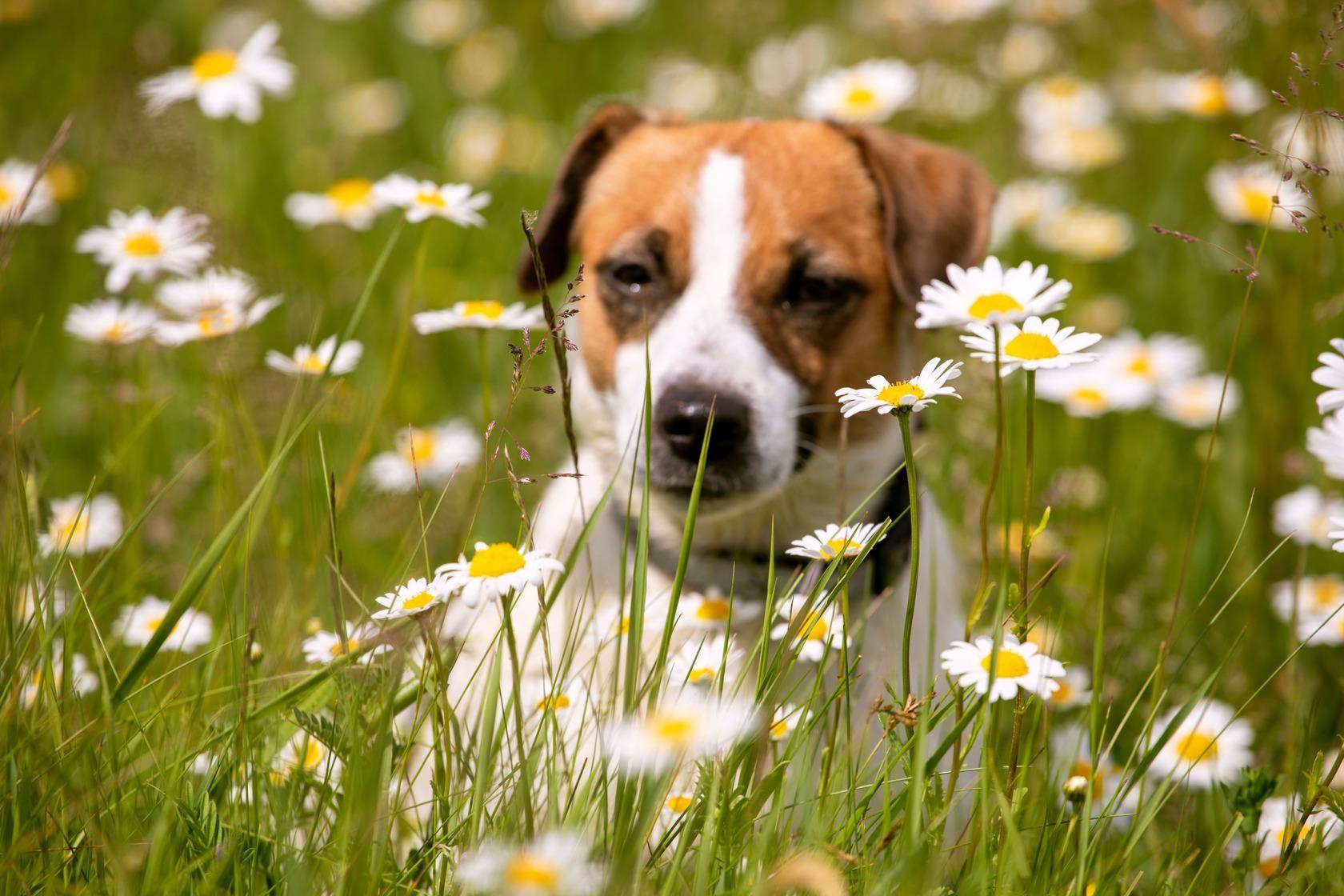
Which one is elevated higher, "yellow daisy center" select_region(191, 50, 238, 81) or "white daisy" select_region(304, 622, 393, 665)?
"yellow daisy center" select_region(191, 50, 238, 81)

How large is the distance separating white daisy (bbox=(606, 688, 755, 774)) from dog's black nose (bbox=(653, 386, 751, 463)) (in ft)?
3.52

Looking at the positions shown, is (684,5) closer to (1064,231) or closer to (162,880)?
(1064,231)

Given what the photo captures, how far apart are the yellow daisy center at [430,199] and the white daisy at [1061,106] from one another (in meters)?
3.14

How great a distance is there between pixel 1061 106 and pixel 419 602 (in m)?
3.99

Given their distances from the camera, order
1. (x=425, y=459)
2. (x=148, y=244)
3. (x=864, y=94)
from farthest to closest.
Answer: (x=864, y=94) → (x=425, y=459) → (x=148, y=244)

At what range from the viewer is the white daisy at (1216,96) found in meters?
3.58

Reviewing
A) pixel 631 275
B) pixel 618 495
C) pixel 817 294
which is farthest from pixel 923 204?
pixel 618 495

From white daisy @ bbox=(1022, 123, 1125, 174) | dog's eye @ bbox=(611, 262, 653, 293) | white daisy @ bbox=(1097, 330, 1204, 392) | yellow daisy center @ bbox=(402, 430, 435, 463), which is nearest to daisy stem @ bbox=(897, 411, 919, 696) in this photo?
dog's eye @ bbox=(611, 262, 653, 293)

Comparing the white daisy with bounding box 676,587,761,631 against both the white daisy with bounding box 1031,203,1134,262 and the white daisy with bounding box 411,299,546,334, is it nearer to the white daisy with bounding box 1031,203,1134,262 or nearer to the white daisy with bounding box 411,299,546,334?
the white daisy with bounding box 411,299,546,334

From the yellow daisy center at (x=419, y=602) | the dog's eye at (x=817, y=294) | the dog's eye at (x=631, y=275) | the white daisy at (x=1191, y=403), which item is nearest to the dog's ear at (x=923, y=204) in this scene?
the dog's eye at (x=817, y=294)

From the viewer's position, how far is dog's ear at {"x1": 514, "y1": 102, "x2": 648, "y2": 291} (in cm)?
316

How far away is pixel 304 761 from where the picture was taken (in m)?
1.69

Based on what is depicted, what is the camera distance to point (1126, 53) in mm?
5613

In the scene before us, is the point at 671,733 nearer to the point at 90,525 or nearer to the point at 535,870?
the point at 535,870
